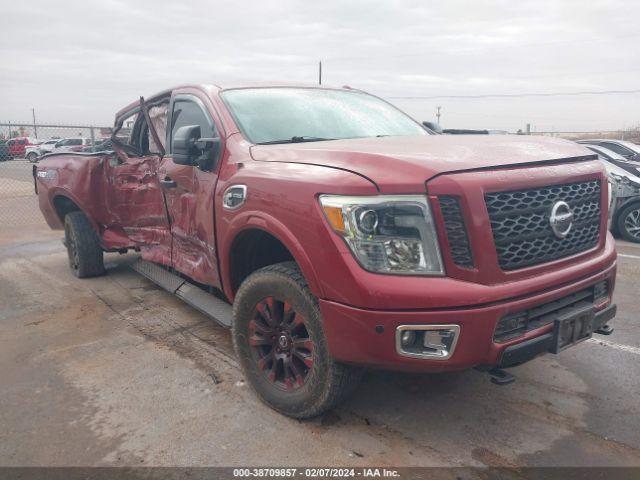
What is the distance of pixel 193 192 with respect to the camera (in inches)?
145

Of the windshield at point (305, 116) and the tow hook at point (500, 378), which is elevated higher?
the windshield at point (305, 116)

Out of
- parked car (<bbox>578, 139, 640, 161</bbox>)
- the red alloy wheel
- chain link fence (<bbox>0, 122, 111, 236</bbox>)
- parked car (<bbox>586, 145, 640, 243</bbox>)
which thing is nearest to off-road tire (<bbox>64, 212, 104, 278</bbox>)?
chain link fence (<bbox>0, 122, 111, 236</bbox>)

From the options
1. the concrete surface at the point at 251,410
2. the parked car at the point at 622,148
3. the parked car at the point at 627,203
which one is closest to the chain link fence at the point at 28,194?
the concrete surface at the point at 251,410

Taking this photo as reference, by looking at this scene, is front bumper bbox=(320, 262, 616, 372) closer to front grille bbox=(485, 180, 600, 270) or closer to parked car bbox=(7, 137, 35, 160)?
front grille bbox=(485, 180, 600, 270)

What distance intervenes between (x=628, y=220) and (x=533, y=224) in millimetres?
7220

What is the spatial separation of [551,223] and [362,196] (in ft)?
3.18

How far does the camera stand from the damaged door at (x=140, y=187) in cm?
449

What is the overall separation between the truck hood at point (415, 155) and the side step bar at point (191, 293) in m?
1.18

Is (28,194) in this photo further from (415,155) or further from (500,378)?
(500,378)

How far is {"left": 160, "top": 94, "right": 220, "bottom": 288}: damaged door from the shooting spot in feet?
11.2

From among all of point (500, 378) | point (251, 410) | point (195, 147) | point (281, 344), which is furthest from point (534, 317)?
point (195, 147)

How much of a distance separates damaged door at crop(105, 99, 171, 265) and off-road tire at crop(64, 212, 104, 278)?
1.34 ft

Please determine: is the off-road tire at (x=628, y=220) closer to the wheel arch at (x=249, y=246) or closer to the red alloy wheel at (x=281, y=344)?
the wheel arch at (x=249, y=246)

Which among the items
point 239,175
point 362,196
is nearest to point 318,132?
point 239,175
